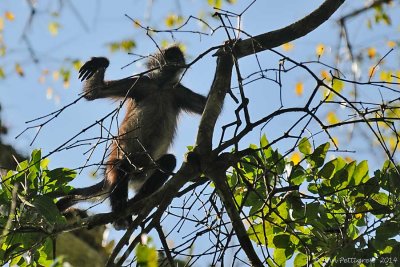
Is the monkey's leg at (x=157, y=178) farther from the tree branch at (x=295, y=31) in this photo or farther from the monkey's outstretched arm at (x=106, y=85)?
the tree branch at (x=295, y=31)

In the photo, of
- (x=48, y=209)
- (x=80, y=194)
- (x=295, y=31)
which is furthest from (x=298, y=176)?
(x=80, y=194)

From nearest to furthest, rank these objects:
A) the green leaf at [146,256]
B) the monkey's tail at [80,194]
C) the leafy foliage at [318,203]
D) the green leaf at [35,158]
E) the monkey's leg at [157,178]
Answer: the green leaf at [146,256]
the leafy foliage at [318,203]
the green leaf at [35,158]
the monkey's tail at [80,194]
the monkey's leg at [157,178]

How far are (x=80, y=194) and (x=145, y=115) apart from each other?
118 centimetres

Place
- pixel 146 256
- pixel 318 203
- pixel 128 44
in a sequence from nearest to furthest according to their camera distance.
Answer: pixel 146 256 → pixel 318 203 → pixel 128 44

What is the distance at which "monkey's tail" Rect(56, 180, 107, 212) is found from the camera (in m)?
4.83

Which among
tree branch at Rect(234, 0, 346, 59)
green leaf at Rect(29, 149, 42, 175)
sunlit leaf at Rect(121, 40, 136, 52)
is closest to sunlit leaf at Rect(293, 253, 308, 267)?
tree branch at Rect(234, 0, 346, 59)

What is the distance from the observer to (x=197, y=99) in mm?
6047

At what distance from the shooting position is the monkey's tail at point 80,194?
15.8 ft

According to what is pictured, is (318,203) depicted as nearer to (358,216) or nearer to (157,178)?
(358,216)

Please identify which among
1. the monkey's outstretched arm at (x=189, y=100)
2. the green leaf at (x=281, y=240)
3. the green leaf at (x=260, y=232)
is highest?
the monkey's outstretched arm at (x=189, y=100)

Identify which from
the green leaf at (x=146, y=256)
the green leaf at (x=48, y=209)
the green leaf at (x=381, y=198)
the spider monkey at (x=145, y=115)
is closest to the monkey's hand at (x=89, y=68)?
the spider monkey at (x=145, y=115)

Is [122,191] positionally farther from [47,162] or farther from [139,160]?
[47,162]

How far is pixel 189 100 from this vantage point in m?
6.14

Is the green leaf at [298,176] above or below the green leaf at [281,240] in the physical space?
above
